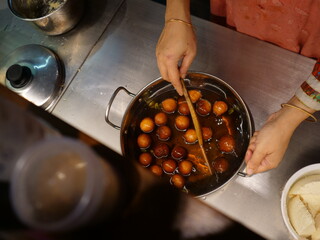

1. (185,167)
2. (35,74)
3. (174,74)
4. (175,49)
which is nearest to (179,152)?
(185,167)

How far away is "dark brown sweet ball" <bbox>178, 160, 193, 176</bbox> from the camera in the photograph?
145cm

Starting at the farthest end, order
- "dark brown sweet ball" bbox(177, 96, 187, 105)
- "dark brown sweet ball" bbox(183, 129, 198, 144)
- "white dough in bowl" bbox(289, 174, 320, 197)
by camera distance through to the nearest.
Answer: "dark brown sweet ball" bbox(177, 96, 187, 105), "dark brown sweet ball" bbox(183, 129, 198, 144), "white dough in bowl" bbox(289, 174, 320, 197)

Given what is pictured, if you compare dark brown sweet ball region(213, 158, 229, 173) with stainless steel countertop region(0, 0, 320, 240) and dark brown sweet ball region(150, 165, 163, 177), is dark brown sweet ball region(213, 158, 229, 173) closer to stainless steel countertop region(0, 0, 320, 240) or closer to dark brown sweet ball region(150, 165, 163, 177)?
stainless steel countertop region(0, 0, 320, 240)

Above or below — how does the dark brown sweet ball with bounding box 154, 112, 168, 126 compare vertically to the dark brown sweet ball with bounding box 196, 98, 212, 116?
below

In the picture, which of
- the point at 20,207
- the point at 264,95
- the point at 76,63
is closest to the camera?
the point at 20,207

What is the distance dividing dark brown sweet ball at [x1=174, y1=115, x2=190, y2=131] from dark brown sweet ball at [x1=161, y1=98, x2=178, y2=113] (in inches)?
2.5

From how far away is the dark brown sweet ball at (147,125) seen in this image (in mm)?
1569

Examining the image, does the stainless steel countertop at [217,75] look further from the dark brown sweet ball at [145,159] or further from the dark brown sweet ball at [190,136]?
the dark brown sweet ball at [190,136]

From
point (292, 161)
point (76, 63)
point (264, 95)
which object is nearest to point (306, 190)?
point (292, 161)

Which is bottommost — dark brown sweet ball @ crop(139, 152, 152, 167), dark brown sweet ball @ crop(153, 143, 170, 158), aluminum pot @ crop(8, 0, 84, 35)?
dark brown sweet ball @ crop(139, 152, 152, 167)

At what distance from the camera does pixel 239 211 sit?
135cm

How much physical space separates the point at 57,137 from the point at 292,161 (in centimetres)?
135

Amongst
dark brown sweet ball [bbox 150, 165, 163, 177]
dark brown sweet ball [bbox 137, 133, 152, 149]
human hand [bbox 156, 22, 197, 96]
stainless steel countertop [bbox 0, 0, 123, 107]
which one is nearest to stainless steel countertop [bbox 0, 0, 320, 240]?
stainless steel countertop [bbox 0, 0, 123, 107]

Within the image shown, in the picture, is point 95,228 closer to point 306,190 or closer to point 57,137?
point 57,137
